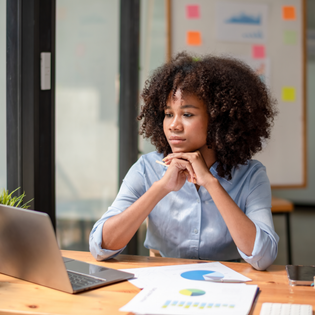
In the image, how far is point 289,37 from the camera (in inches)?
133

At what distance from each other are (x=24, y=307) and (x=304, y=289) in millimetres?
664

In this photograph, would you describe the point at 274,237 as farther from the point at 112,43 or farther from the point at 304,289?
the point at 112,43

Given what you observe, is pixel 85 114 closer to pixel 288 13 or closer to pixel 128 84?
pixel 128 84

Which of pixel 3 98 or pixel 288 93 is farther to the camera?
pixel 288 93

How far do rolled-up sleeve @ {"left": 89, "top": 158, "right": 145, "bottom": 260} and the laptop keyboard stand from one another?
0.20m

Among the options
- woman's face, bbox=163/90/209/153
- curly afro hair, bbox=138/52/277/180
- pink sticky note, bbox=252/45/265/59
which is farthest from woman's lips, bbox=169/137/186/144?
pink sticky note, bbox=252/45/265/59

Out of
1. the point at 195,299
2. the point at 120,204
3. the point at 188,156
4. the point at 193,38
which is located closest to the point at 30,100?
the point at 120,204

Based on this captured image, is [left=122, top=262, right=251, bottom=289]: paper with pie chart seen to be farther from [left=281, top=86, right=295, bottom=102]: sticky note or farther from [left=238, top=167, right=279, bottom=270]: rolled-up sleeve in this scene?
[left=281, top=86, right=295, bottom=102]: sticky note

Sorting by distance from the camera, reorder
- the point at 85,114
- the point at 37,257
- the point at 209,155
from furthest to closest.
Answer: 1. the point at 85,114
2. the point at 209,155
3. the point at 37,257

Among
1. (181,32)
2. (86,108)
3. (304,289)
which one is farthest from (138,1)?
(304,289)

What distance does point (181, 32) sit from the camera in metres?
3.16

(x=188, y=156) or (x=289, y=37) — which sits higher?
(x=289, y=37)

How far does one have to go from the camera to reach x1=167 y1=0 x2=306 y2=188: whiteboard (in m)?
3.19

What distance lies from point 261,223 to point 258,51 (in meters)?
2.46
